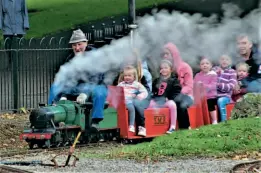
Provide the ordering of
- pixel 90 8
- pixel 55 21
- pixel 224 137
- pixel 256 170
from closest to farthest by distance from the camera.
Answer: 1. pixel 256 170
2. pixel 224 137
3. pixel 55 21
4. pixel 90 8

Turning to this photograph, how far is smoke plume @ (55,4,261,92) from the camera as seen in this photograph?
15.3 metres

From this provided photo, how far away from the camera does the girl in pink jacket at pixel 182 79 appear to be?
52.7 ft

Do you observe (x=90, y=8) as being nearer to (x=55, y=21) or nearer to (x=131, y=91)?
(x=55, y=21)

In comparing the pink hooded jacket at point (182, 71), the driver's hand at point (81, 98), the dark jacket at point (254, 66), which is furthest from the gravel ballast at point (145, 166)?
the dark jacket at point (254, 66)

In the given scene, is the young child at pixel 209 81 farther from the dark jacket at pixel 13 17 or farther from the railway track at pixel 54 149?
the dark jacket at pixel 13 17

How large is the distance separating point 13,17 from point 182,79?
7722 millimetres

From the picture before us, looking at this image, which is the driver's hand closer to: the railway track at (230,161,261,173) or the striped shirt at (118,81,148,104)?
the striped shirt at (118,81,148,104)

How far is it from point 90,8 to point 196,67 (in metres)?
22.2

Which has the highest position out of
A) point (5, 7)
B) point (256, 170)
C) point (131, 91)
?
point (5, 7)

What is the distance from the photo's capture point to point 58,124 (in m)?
14.7

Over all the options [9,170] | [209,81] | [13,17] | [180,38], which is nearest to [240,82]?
[209,81]

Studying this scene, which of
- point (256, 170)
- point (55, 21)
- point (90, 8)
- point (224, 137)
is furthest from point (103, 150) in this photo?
point (90, 8)

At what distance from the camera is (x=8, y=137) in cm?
1633

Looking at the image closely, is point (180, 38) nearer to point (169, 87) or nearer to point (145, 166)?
point (169, 87)
